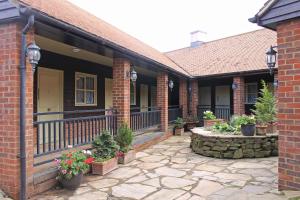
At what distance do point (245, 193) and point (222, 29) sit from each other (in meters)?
38.8

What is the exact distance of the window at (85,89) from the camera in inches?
357

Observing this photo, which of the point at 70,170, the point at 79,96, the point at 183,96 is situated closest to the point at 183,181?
the point at 70,170

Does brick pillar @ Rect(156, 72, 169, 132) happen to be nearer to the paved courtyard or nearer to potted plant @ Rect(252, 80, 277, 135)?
the paved courtyard

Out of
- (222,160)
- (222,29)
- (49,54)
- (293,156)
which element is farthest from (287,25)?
(222,29)

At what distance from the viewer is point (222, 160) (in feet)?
23.2

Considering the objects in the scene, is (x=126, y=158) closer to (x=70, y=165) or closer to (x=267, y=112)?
(x=70, y=165)

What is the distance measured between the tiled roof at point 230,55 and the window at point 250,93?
1607 mm

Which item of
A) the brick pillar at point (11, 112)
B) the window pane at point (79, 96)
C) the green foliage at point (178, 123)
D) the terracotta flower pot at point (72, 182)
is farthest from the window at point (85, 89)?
the brick pillar at point (11, 112)

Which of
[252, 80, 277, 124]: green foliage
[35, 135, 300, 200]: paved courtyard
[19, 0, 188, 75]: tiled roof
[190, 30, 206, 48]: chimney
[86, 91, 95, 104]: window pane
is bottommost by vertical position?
[35, 135, 300, 200]: paved courtyard

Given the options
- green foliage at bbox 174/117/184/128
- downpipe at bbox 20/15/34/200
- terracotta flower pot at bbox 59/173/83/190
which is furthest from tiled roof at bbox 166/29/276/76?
downpipe at bbox 20/15/34/200

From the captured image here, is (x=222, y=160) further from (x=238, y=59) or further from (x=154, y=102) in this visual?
(x=154, y=102)

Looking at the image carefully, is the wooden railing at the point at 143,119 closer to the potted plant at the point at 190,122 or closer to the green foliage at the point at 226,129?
the green foliage at the point at 226,129

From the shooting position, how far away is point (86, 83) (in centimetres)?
954

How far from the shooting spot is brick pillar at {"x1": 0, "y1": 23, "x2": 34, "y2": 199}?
4.06 m
